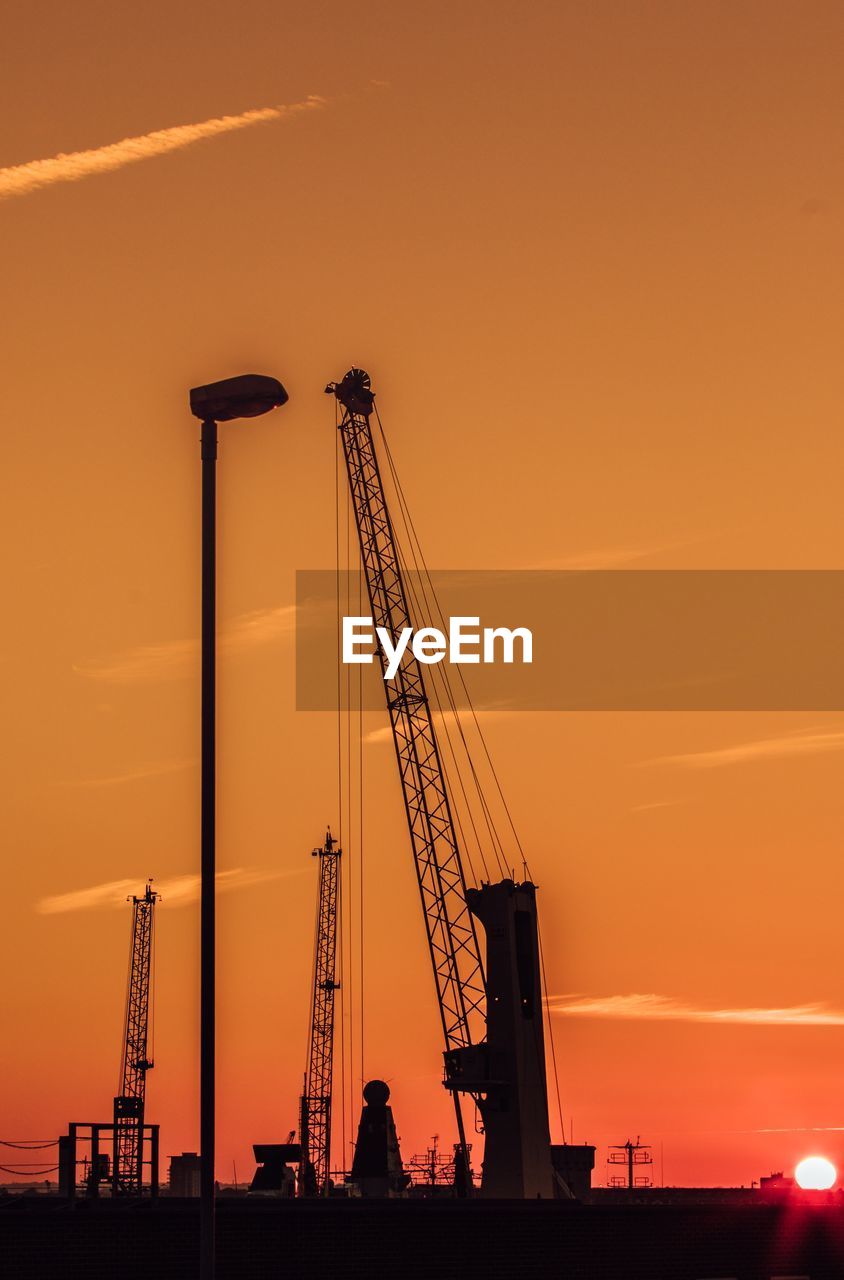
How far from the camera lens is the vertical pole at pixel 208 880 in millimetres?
21984

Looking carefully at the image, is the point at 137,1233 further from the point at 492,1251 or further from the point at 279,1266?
the point at 492,1251

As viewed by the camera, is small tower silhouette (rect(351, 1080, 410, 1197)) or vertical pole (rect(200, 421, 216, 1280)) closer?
vertical pole (rect(200, 421, 216, 1280))

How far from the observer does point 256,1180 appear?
63.2m

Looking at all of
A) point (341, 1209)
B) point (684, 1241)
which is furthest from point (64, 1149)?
point (684, 1241)

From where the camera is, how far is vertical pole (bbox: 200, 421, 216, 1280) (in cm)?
2198

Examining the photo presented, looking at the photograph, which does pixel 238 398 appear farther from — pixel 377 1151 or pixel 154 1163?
pixel 377 1151

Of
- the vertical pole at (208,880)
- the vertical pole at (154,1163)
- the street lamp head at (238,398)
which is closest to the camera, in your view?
the vertical pole at (208,880)

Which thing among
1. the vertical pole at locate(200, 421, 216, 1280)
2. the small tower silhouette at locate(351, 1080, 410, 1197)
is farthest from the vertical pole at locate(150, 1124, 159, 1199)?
the small tower silhouette at locate(351, 1080, 410, 1197)

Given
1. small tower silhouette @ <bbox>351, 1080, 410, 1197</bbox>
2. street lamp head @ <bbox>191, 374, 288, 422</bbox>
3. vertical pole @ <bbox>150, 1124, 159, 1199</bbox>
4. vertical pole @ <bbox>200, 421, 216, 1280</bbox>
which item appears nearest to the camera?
vertical pole @ <bbox>200, 421, 216, 1280</bbox>

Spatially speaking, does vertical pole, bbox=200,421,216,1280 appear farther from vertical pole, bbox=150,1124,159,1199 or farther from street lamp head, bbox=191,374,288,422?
vertical pole, bbox=150,1124,159,1199

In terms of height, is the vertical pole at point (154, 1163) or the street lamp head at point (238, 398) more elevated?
the street lamp head at point (238, 398)

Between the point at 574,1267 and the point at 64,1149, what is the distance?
11.3 m

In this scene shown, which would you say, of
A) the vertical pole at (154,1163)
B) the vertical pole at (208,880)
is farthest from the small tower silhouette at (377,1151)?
the vertical pole at (208,880)

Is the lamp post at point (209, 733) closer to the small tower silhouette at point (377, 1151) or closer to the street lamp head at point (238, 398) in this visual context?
the street lamp head at point (238, 398)
